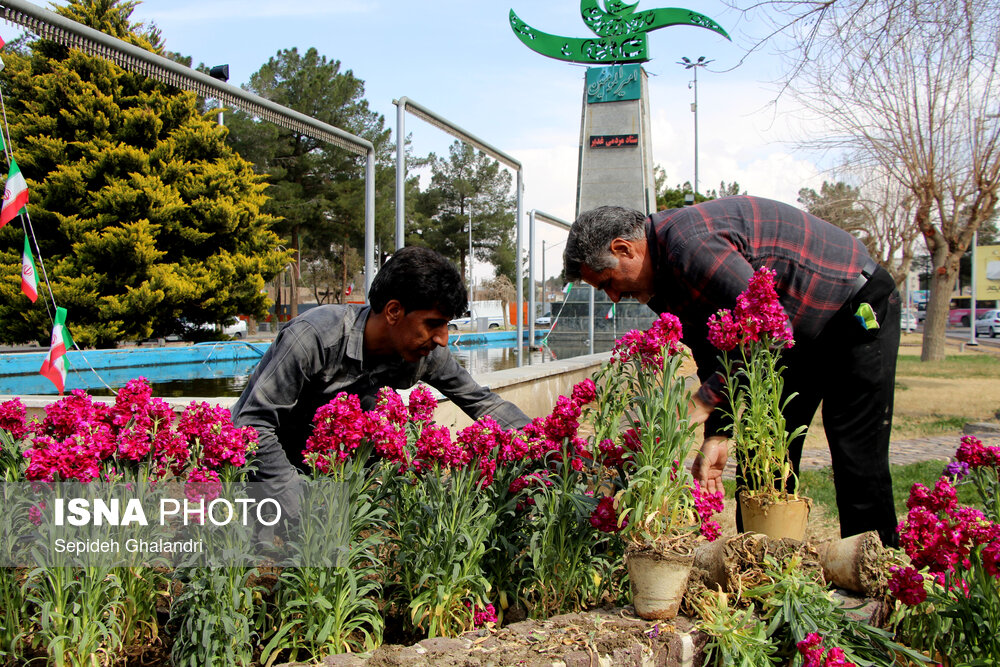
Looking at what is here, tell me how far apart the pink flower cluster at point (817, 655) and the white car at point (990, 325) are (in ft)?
152

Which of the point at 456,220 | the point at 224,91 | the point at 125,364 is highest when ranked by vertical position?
the point at 456,220

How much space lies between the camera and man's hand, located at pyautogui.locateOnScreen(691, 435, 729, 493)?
2.15 meters

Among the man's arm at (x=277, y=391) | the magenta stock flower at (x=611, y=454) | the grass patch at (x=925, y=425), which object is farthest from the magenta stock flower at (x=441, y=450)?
the grass patch at (x=925, y=425)

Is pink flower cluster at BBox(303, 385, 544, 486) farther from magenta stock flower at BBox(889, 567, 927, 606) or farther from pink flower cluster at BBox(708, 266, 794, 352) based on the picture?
magenta stock flower at BBox(889, 567, 927, 606)

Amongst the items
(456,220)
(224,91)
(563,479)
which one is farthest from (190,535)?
(456,220)

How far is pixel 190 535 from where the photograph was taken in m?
1.86

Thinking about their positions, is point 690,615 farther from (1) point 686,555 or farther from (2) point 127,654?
(2) point 127,654

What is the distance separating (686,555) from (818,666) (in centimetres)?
37

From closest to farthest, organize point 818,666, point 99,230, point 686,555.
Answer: point 818,666 → point 686,555 → point 99,230

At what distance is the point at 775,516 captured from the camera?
2.12m

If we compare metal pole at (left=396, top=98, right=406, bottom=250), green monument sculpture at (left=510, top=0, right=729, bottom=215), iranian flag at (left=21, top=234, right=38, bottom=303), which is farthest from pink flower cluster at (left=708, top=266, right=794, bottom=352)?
green monument sculpture at (left=510, top=0, right=729, bottom=215)

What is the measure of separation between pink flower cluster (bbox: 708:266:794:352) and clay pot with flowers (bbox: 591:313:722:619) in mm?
132

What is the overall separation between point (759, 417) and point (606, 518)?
1.83 ft

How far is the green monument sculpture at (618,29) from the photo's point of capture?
57.4 ft
